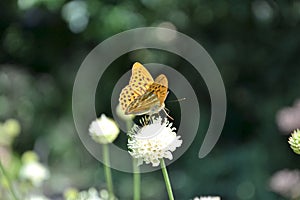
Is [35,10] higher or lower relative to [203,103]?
higher

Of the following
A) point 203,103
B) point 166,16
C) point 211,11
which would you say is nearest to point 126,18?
point 166,16

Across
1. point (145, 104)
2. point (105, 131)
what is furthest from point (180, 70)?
point (145, 104)

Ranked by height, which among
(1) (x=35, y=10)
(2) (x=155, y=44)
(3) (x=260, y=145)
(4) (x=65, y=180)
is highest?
(1) (x=35, y=10)

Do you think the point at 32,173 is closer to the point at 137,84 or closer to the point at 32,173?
the point at 32,173

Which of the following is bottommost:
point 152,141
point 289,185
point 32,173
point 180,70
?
point 152,141

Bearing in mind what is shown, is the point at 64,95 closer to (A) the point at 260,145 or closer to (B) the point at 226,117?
(B) the point at 226,117

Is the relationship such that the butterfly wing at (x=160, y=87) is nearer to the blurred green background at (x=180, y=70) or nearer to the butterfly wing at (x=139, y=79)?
the butterfly wing at (x=139, y=79)

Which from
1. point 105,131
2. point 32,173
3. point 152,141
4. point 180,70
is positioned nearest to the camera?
point 152,141
